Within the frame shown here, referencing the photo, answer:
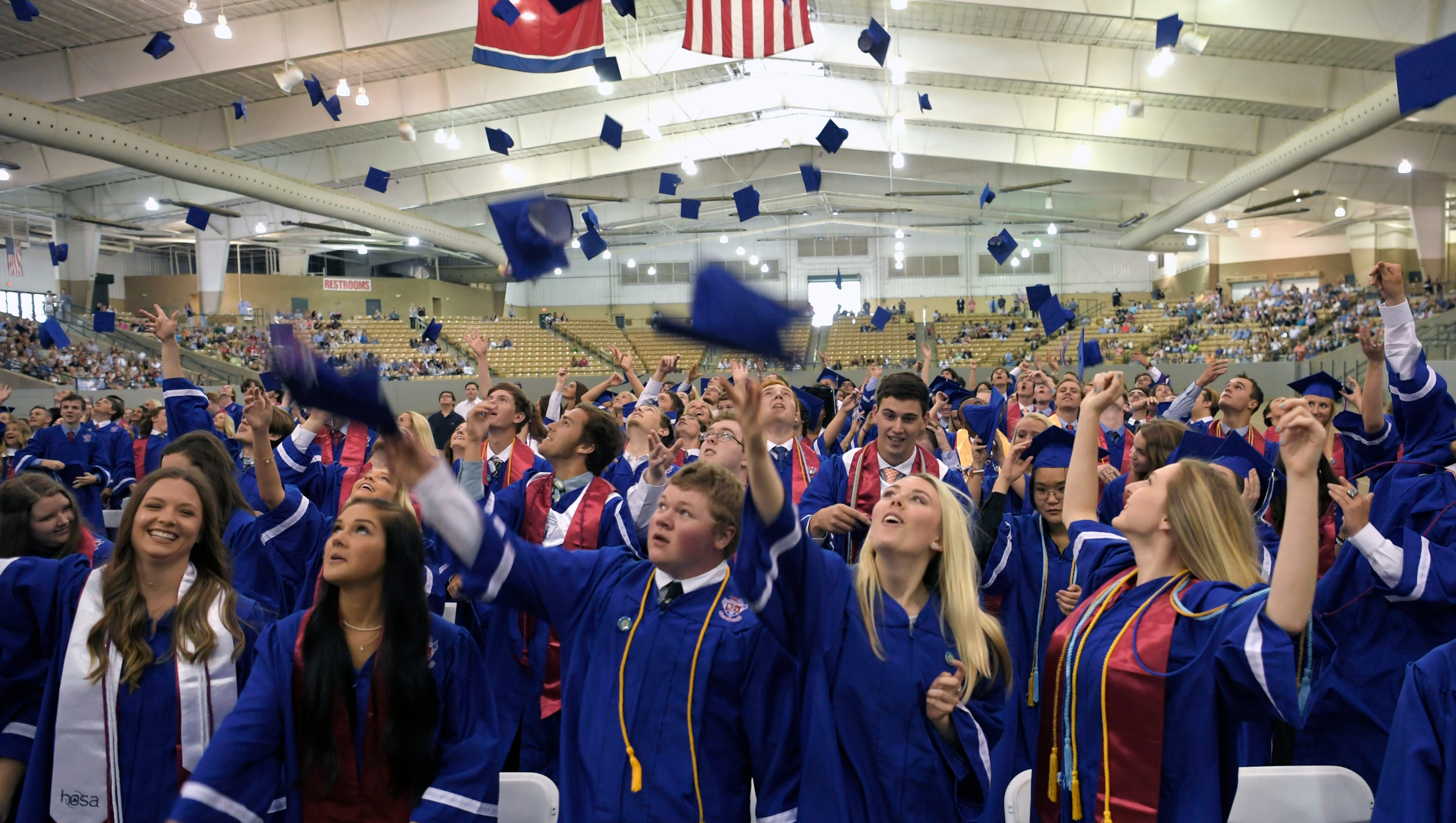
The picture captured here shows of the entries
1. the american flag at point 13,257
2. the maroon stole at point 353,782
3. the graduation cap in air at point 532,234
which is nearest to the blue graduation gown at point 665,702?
the maroon stole at point 353,782

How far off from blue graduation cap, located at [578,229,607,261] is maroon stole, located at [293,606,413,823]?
4.12m

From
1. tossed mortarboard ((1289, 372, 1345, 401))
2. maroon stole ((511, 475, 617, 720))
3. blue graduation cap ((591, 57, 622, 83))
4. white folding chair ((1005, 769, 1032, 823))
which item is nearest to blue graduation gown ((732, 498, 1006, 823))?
white folding chair ((1005, 769, 1032, 823))

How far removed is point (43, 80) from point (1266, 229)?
1372 inches

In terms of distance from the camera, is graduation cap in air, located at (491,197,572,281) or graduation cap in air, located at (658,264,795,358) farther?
graduation cap in air, located at (491,197,572,281)

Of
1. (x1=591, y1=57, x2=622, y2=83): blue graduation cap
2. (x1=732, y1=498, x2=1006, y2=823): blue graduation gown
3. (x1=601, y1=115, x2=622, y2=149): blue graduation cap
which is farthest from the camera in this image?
(x1=601, y1=115, x2=622, y2=149): blue graduation cap

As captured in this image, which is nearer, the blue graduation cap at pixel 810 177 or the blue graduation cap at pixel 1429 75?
the blue graduation cap at pixel 1429 75

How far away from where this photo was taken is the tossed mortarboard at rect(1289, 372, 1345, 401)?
18.7ft

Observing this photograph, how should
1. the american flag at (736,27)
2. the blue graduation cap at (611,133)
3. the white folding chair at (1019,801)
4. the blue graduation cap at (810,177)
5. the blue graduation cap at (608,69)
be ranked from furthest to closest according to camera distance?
the blue graduation cap at (810,177) < the blue graduation cap at (611,133) < the blue graduation cap at (608,69) < the american flag at (736,27) < the white folding chair at (1019,801)

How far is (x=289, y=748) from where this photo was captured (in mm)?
2246

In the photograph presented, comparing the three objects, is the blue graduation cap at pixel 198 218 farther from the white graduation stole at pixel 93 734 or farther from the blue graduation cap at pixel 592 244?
the white graduation stole at pixel 93 734

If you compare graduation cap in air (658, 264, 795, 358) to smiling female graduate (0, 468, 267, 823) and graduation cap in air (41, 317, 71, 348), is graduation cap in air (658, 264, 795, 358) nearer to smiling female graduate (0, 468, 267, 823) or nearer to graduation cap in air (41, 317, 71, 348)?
smiling female graduate (0, 468, 267, 823)

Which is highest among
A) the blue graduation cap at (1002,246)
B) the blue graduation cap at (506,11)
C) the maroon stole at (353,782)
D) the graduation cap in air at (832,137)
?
the blue graduation cap at (506,11)

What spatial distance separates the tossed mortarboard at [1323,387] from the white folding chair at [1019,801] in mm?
3962

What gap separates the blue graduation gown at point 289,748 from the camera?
2143 millimetres
